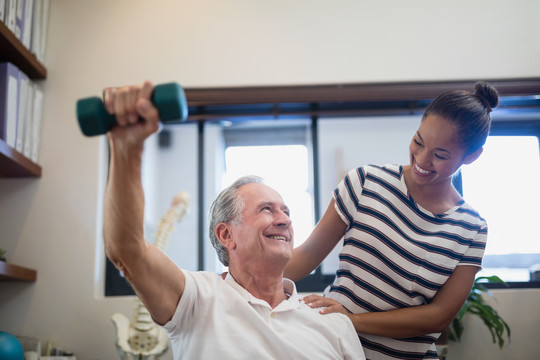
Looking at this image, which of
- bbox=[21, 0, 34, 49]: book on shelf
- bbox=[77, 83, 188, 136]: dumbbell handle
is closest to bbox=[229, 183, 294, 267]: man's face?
bbox=[77, 83, 188, 136]: dumbbell handle

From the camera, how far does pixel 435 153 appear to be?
1.64 m

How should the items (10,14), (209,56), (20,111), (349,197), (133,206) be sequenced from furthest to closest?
(209,56)
(20,111)
(10,14)
(349,197)
(133,206)

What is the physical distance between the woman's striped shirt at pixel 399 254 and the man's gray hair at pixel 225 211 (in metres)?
0.36

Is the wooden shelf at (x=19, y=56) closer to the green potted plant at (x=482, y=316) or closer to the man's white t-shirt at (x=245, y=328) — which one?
the man's white t-shirt at (x=245, y=328)

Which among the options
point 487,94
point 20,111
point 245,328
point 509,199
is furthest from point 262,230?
point 509,199

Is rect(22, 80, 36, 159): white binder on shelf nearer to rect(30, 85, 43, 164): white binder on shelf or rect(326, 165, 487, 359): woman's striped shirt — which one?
rect(30, 85, 43, 164): white binder on shelf

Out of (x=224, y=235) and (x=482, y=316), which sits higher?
(x=224, y=235)

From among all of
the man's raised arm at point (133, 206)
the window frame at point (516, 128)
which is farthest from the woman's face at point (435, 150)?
the window frame at point (516, 128)

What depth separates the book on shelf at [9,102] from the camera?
2.50 metres

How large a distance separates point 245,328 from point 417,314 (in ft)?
1.73

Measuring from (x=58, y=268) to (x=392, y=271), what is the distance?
178cm

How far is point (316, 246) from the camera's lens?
1807mm

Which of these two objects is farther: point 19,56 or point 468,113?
point 19,56

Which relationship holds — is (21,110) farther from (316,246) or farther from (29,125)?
(316,246)
